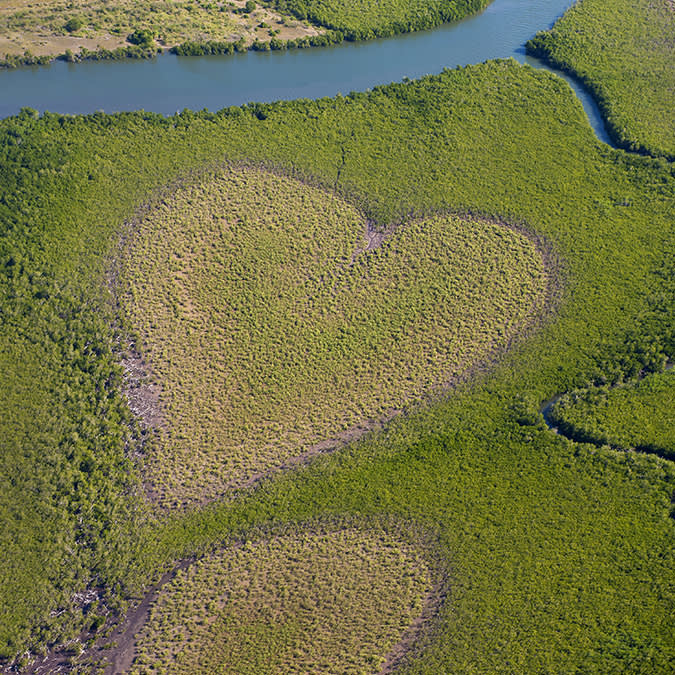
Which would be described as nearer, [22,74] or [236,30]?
[22,74]

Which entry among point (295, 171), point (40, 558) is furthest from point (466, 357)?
point (40, 558)

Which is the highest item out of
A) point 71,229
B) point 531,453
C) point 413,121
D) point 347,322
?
point 413,121

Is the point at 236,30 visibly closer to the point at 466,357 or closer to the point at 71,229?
the point at 71,229

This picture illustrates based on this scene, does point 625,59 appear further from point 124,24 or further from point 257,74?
point 124,24

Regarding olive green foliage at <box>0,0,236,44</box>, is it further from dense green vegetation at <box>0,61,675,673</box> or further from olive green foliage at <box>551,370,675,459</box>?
olive green foliage at <box>551,370,675,459</box>

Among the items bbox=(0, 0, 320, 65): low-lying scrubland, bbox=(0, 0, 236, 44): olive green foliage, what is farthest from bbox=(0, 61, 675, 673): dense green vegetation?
bbox=(0, 0, 236, 44): olive green foliage

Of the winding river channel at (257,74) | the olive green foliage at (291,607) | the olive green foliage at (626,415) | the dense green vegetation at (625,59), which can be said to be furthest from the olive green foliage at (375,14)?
the olive green foliage at (291,607)

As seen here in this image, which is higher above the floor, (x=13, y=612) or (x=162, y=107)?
(x=162, y=107)
